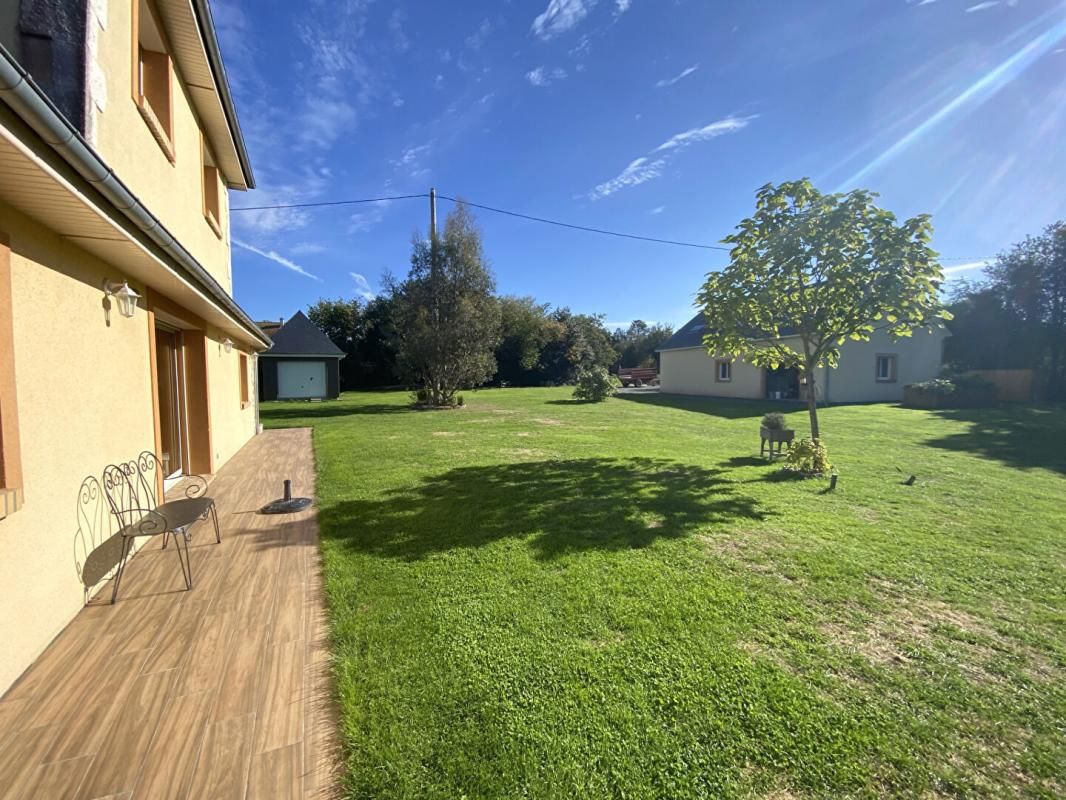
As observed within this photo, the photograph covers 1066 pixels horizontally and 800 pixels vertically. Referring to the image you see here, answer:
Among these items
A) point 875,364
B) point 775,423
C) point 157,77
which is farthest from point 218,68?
point 875,364

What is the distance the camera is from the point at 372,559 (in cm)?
396

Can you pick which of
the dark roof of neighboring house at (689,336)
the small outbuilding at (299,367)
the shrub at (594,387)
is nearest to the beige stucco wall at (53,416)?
the shrub at (594,387)

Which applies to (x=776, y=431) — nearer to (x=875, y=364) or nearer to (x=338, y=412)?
(x=338, y=412)

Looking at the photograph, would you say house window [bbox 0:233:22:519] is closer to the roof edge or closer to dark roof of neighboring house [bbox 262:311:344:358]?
the roof edge

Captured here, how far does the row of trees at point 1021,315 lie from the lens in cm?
2002

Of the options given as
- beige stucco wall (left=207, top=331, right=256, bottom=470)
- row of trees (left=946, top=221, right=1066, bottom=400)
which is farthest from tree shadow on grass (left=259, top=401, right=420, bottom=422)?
row of trees (left=946, top=221, right=1066, bottom=400)

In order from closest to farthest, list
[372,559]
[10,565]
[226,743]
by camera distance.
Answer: [226,743]
[10,565]
[372,559]

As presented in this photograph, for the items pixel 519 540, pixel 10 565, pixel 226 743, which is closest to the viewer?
pixel 226 743

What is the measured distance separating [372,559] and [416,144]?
1573 cm

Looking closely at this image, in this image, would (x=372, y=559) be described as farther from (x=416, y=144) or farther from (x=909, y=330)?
(x=416, y=144)

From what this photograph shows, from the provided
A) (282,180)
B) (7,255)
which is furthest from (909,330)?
(282,180)

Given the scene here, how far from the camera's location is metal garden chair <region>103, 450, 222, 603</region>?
333cm

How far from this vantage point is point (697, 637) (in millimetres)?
2742

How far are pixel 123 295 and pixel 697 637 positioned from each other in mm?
5231
